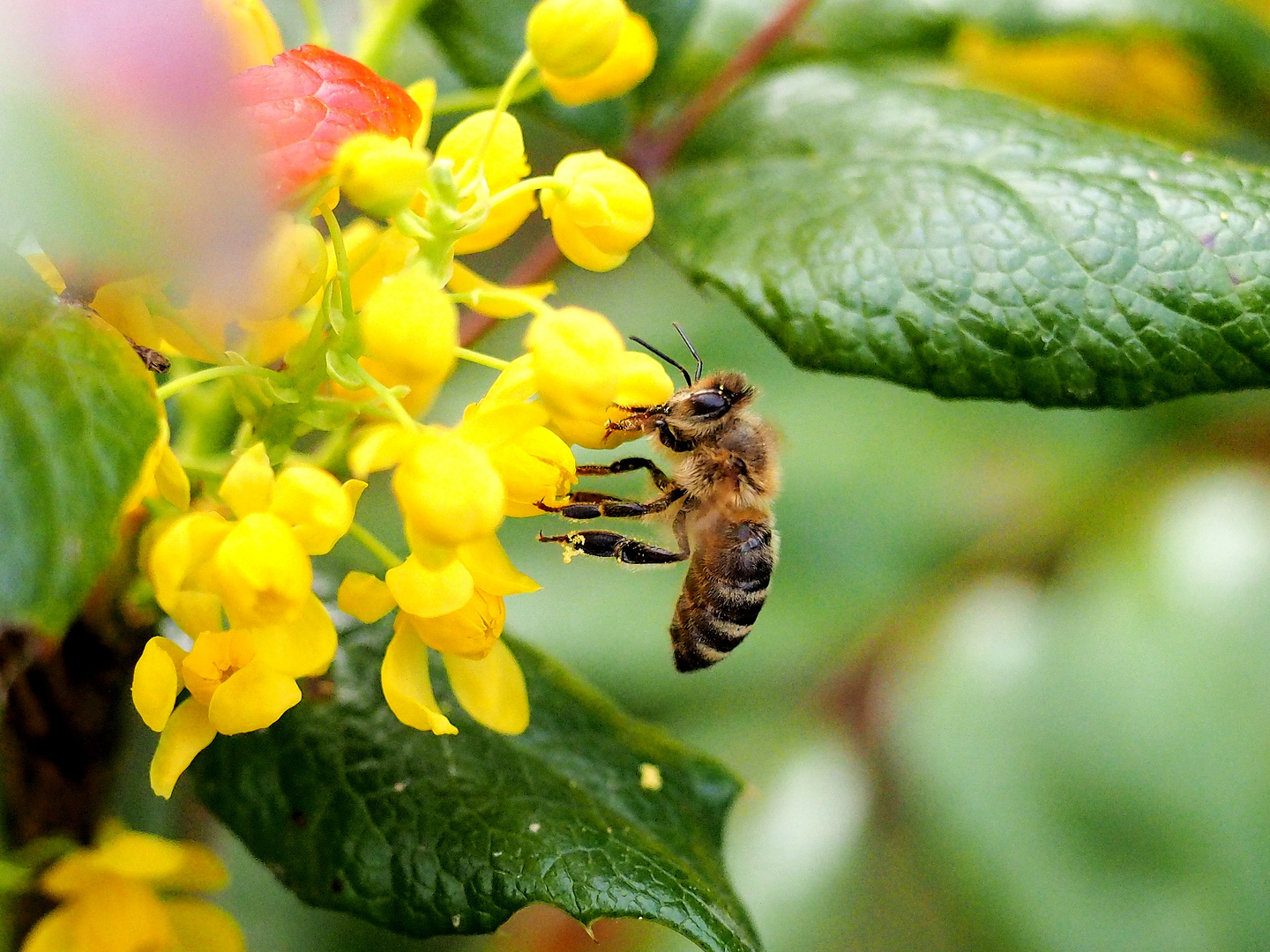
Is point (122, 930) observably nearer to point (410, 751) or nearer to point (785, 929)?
point (410, 751)

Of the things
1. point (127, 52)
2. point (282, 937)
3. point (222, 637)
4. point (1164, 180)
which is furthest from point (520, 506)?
point (282, 937)

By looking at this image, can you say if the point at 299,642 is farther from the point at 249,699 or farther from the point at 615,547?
the point at 615,547

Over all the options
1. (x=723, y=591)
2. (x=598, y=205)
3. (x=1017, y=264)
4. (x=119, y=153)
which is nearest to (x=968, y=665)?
(x=723, y=591)

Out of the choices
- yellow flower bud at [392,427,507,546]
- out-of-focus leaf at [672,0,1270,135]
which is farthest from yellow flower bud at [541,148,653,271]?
out-of-focus leaf at [672,0,1270,135]

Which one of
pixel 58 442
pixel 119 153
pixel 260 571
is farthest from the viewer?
pixel 260 571

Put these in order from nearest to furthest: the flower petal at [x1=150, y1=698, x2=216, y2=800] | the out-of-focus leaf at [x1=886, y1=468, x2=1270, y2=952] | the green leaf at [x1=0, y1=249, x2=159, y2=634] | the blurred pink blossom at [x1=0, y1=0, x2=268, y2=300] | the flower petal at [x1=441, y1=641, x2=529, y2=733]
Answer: the blurred pink blossom at [x1=0, y1=0, x2=268, y2=300]
the green leaf at [x1=0, y1=249, x2=159, y2=634]
the flower petal at [x1=150, y1=698, x2=216, y2=800]
the flower petal at [x1=441, y1=641, x2=529, y2=733]
the out-of-focus leaf at [x1=886, y1=468, x2=1270, y2=952]

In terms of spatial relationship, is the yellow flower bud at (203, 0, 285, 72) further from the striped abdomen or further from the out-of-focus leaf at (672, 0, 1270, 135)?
the out-of-focus leaf at (672, 0, 1270, 135)
